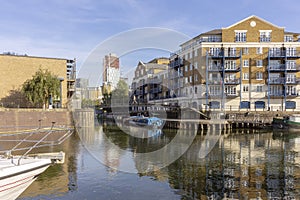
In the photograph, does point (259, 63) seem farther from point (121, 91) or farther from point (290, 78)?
point (121, 91)

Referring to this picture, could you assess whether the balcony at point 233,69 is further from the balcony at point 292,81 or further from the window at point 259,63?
the balcony at point 292,81

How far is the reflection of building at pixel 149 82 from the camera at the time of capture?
267ft

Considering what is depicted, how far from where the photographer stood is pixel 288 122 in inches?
2037

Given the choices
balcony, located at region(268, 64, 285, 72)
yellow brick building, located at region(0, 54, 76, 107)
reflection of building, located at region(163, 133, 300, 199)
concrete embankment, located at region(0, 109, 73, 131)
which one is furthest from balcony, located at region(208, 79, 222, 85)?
reflection of building, located at region(163, 133, 300, 199)

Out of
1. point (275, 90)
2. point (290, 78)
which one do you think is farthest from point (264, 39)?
point (275, 90)

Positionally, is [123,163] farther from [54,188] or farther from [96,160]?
[54,188]

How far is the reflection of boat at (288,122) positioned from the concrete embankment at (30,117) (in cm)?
3816

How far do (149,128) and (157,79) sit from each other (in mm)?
29275

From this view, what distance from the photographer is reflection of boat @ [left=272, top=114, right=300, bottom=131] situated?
5046cm

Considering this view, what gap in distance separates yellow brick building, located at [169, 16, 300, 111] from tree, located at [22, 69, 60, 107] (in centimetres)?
2897

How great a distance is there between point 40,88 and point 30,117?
24.5 feet

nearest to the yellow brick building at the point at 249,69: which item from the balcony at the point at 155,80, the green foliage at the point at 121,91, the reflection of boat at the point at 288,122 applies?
the reflection of boat at the point at 288,122

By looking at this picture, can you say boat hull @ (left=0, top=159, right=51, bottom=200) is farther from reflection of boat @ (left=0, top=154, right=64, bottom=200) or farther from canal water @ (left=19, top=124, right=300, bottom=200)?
canal water @ (left=19, top=124, right=300, bottom=200)

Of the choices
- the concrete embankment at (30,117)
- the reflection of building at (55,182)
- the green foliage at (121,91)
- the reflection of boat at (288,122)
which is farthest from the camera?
the green foliage at (121,91)
